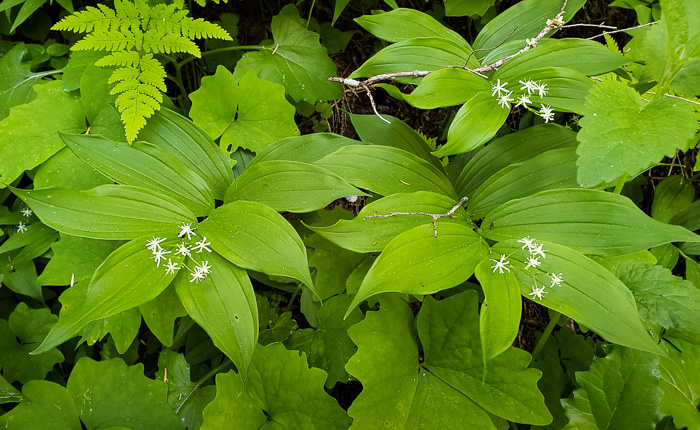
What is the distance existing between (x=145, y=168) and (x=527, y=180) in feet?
5.46

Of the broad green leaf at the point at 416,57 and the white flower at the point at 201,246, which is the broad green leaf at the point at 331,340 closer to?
the white flower at the point at 201,246

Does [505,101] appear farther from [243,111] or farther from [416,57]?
[243,111]

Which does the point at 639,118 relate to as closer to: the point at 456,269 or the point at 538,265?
the point at 538,265

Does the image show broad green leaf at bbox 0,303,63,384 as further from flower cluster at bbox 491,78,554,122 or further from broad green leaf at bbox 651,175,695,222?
broad green leaf at bbox 651,175,695,222

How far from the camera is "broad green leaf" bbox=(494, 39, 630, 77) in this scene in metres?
1.80

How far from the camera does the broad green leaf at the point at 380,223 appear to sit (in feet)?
5.25

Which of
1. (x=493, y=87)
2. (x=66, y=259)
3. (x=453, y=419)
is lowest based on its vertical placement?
(x=453, y=419)

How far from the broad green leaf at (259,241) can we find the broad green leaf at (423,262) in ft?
0.94

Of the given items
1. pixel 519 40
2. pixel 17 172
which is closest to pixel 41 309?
pixel 17 172

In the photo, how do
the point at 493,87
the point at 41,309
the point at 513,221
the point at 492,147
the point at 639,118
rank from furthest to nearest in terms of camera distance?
the point at 41,309, the point at 492,147, the point at 493,87, the point at 513,221, the point at 639,118

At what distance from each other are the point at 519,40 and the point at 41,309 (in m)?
2.88

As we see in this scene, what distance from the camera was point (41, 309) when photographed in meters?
2.25

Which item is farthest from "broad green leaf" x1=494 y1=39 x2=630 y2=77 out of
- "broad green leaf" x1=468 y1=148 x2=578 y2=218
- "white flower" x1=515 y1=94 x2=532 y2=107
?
"broad green leaf" x1=468 y1=148 x2=578 y2=218

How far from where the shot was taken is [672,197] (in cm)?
261
